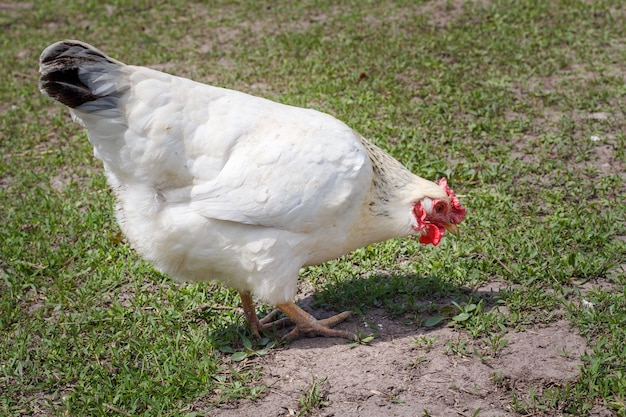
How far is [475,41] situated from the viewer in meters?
8.06

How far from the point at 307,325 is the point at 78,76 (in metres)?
1.93

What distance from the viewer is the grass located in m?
3.90

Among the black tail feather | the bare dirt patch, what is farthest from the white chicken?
the bare dirt patch

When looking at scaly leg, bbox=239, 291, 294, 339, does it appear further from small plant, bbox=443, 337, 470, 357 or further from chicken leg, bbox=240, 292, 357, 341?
small plant, bbox=443, 337, 470, 357

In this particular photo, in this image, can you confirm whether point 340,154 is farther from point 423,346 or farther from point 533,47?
point 533,47

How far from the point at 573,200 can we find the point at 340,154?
231cm

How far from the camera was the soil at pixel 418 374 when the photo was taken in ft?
11.2

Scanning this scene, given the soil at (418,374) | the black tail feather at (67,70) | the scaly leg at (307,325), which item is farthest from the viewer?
the scaly leg at (307,325)

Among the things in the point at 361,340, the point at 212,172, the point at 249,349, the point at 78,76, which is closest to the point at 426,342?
the point at 361,340

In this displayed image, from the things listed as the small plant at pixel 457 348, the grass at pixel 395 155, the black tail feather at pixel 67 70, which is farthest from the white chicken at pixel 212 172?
the small plant at pixel 457 348

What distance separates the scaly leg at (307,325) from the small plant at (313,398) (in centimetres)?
48

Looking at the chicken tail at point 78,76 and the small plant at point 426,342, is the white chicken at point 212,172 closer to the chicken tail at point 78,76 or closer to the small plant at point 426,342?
the chicken tail at point 78,76

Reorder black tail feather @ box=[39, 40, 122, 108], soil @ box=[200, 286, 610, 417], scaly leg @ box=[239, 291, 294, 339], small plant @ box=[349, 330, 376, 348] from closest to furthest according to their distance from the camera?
soil @ box=[200, 286, 610, 417] < black tail feather @ box=[39, 40, 122, 108] < small plant @ box=[349, 330, 376, 348] < scaly leg @ box=[239, 291, 294, 339]

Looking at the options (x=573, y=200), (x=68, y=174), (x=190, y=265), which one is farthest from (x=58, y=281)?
(x=573, y=200)
